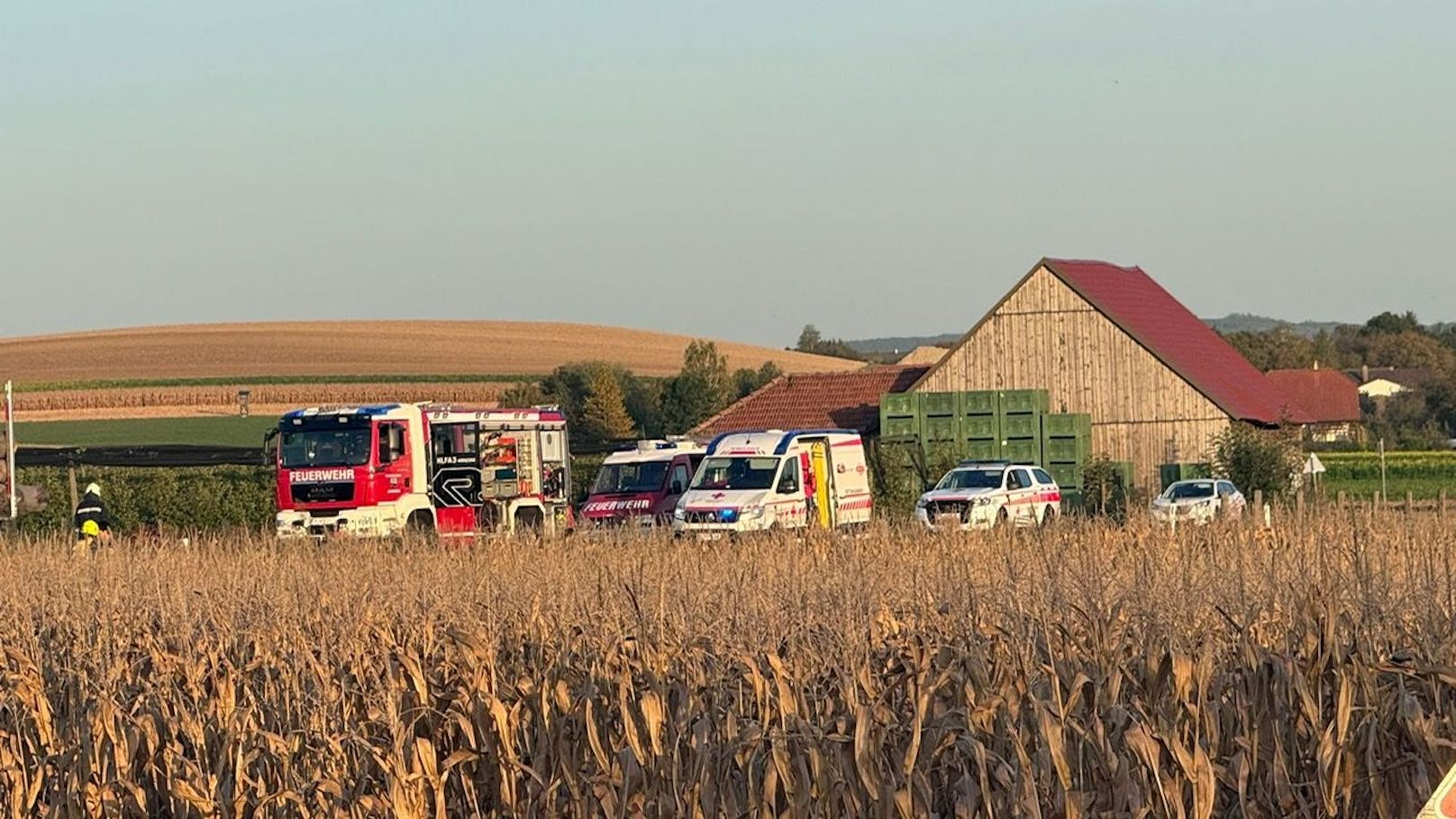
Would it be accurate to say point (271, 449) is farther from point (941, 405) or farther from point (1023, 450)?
point (1023, 450)

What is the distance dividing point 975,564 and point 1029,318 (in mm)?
44869

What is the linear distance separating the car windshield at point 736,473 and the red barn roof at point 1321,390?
8589 cm

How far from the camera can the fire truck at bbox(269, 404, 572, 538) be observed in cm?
3556

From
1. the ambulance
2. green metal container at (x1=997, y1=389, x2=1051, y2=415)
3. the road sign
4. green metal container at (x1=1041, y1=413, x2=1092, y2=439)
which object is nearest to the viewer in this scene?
the road sign

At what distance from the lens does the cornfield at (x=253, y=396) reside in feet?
295

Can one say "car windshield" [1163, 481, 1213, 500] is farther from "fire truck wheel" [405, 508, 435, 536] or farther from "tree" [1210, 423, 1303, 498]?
"fire truck wheel" [405, 508, 435, 536]

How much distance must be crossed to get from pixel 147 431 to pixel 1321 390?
70.6m

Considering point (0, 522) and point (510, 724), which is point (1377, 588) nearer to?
point (510, 724)

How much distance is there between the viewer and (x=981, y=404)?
5519cm

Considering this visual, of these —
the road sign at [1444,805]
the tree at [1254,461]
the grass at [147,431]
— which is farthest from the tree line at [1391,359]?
the road sign at [1444,805]

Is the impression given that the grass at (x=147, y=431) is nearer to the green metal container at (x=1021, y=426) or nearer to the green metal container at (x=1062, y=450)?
the green metal container at (x=1021, y=426)

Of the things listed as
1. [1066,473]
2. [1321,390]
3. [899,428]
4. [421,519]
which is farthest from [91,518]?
[1321,390]

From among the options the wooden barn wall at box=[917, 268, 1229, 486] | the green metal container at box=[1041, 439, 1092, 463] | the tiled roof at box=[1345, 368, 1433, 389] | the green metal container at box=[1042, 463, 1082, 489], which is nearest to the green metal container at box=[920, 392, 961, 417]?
the green metal container at box=[1041, 439, 1092, 463]

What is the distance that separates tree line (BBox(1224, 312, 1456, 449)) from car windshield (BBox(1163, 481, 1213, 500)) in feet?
180
